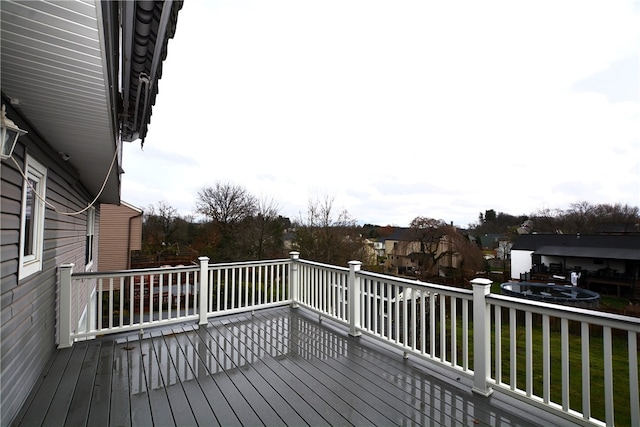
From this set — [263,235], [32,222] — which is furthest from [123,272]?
[263,235]

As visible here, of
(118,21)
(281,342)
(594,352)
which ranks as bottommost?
(594,352)

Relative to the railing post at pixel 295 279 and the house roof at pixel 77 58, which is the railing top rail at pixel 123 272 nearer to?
the railing post at pixel 295 279

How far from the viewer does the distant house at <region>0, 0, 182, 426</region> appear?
52.9 inches

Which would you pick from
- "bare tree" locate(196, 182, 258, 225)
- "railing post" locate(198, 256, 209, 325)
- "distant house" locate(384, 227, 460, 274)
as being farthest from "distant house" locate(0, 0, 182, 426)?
"bare tree" locate(196, 182, 258, 225)

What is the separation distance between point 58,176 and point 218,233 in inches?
599

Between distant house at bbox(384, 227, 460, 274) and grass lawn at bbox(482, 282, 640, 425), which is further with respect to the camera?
distant house at bbox(384, 227, 460, 274)

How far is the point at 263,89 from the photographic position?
798cm

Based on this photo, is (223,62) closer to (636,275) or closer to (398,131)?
(398,131)

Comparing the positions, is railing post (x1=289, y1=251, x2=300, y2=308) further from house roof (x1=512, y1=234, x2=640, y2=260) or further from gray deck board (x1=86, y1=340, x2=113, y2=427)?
house roof (x1=512, y1=234, x2=640, y2=260)

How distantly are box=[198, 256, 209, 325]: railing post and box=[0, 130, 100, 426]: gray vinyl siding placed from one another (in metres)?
1.60

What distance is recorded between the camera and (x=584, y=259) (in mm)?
20672

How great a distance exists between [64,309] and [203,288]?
5.06 feet

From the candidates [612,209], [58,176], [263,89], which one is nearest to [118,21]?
[58,176]

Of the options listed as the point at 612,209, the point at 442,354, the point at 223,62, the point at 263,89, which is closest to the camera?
the point at 442,354
